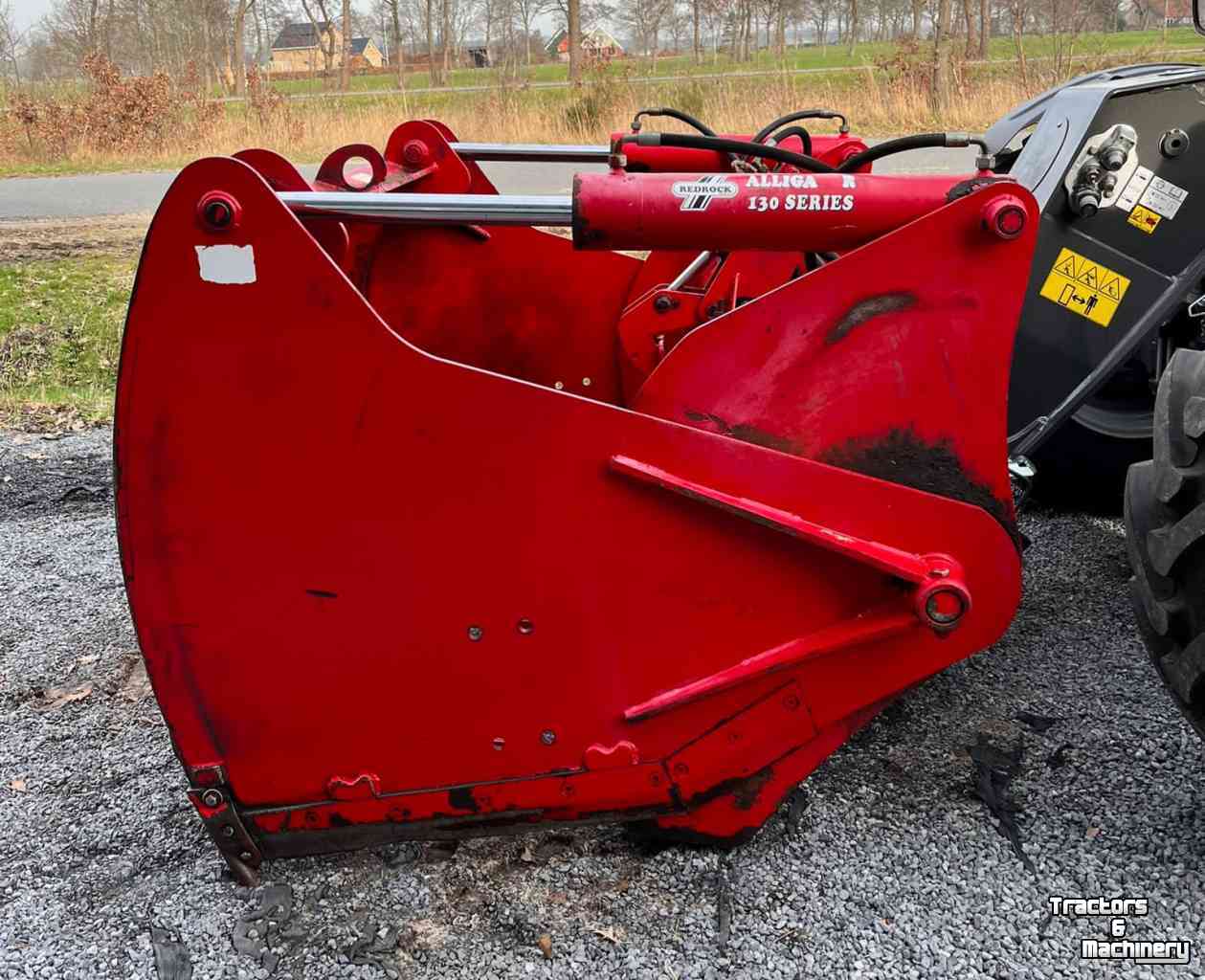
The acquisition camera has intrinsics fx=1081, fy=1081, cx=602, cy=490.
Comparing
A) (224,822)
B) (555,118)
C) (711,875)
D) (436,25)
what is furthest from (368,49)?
(711,875)

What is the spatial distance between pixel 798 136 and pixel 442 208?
141 centimetres

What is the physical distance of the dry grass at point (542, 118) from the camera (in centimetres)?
1441

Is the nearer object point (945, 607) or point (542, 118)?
point (945, 607)

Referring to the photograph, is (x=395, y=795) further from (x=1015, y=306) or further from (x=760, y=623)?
(x=1015, y=306)

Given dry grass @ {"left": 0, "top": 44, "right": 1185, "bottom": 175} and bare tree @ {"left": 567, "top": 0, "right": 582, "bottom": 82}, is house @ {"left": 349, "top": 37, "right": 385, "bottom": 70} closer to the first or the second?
bare tree @ {"left": 567, "top": 0, "right": 582, "bottom": 82}

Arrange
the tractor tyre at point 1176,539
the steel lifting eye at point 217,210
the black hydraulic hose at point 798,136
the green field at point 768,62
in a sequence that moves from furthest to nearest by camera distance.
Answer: the green field at point 768,62 < the black hydraulic hose at point 798,136 < the tractor tyre at point 1176,539 < the steel lifting eye at point 217,210

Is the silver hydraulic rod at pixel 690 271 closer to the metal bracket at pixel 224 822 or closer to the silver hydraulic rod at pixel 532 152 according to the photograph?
the silver hydraulic rod at pixel 532 152

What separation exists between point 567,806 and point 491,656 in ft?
1.08

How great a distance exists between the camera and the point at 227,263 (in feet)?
5.71

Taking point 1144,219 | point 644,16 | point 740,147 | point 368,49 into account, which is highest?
point 368,49

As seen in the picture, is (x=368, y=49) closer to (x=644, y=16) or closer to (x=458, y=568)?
(x=644, y=16)

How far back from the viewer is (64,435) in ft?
16.1

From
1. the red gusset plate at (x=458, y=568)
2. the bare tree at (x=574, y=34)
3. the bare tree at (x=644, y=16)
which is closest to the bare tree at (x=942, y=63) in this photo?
the bare tree at (x=574, y=34)

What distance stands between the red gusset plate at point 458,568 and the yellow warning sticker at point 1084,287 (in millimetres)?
662
